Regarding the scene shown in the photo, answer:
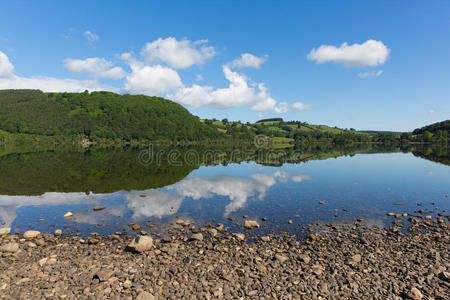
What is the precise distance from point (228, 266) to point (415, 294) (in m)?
8.95

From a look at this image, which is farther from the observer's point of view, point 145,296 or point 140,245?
point 140,245

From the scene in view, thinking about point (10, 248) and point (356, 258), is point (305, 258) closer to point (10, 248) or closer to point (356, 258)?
point (356, 258)

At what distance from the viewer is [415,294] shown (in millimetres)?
10781

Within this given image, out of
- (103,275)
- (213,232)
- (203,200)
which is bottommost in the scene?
(203,200)

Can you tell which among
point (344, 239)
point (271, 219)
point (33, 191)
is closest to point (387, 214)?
point (344, 239)

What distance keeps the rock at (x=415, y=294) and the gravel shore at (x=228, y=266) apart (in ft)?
0.12

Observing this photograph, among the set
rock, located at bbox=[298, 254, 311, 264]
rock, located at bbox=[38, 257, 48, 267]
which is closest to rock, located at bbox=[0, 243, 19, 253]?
rock, located at bbox=[38, 257, 48, 267]

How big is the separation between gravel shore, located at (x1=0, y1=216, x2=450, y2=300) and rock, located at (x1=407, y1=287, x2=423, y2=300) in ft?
0.12

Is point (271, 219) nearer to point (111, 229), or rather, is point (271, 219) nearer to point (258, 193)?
point (258, 193)

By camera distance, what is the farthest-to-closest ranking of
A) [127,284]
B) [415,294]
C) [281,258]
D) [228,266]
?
[281,258] → [228,266] → [127,284] → [415,294]

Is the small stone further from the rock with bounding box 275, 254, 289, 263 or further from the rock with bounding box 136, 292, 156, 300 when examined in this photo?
the rock with bounding box 275, 254, 289, 263

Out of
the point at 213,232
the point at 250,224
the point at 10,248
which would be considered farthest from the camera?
the point at 250,224

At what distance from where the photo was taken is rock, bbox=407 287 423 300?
1066cm

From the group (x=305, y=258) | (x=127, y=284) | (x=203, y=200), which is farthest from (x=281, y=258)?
(x=203, y=200)
